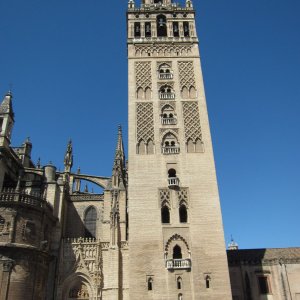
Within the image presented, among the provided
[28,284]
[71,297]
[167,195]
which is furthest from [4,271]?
[167,195]

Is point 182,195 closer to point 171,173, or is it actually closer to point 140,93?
point 171,173

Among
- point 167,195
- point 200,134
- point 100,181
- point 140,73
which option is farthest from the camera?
point 100,181

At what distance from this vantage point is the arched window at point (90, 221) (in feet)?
101

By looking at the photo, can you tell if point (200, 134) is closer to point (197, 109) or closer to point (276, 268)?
point (197, 109)

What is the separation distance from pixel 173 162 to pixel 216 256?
7023 millimetres

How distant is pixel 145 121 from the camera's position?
92.8 feet

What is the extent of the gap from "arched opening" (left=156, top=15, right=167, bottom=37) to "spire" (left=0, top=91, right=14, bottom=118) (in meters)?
14.2

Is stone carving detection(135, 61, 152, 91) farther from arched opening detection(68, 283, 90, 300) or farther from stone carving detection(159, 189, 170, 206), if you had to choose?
arched opening detection(68, 283, 90, 300)

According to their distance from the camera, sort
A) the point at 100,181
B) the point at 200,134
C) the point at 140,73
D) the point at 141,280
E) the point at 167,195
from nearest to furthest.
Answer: the point at 141,280
the point at 167,195
the point at 200,134
the point at 140,73
the point at 100,181

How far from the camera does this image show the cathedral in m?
23.2

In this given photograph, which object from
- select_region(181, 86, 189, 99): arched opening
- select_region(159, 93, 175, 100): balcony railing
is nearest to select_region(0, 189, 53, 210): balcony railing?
select_region(159, 93, 175, 100): balcony railing

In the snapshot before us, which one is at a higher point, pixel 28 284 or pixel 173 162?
pixel 173 162

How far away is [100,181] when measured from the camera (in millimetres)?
35781

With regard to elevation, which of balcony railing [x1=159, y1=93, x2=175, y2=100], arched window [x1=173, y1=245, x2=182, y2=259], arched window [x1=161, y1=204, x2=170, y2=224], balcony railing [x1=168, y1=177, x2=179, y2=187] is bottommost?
arched window [x1=173, y1=245, x2=182, y2=259]
